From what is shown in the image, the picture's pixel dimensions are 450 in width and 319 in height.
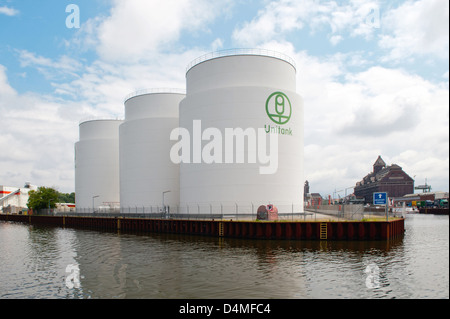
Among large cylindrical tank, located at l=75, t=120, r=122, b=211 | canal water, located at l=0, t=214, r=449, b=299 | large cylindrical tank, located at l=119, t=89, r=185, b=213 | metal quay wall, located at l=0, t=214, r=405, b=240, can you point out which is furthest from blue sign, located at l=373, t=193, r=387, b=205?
large cylindrical tank, located at l=75, t=120, r=122, b=211

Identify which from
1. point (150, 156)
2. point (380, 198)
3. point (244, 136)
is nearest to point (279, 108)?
point (244, 136)

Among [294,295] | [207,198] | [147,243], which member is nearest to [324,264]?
[294,295]

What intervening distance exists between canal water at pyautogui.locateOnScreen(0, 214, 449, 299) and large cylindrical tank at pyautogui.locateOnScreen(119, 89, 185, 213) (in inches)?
1194

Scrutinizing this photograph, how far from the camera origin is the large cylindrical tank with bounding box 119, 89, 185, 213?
6545cm

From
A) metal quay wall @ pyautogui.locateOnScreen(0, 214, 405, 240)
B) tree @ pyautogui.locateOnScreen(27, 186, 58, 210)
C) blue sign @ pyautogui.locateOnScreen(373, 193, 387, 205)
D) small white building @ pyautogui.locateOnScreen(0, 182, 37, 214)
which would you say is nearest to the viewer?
metal quay wall @ pyautogui.locateOnScreen(0, 214, 405, 240)

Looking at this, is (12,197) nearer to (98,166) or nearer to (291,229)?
(98,166)

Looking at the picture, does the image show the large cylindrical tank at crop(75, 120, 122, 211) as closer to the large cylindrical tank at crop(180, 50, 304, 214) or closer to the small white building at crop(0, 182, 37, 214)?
the large cylindrical tank at crop(180, 50, 304, 214)

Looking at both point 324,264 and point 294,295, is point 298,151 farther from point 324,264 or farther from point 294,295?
point 294,295

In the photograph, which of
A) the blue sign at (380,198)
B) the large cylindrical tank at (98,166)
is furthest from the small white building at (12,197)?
the blue sign at (380,198)

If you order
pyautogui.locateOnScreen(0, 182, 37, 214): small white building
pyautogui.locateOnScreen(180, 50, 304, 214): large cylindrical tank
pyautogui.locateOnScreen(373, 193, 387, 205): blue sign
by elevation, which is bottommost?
pyautogui.locateOnScreen(0, 182, 37, 214): small white building

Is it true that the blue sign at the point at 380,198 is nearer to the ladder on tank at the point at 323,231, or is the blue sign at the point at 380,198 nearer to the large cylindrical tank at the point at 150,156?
the ladder on tank at the point at 323,231

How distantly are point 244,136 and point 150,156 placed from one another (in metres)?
24.0

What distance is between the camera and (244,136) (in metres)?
48.7

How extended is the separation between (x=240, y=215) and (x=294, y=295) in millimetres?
28975
